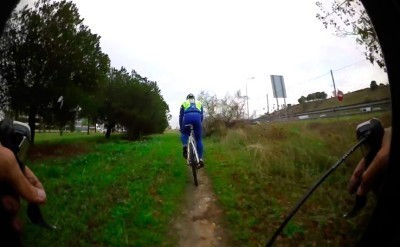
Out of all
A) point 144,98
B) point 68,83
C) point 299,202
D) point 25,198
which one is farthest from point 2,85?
point 299,202

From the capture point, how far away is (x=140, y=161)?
1.41m

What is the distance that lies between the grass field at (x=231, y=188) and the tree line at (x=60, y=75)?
4.2 inches

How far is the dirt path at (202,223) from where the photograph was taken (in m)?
1.28

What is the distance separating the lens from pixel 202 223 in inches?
53.7

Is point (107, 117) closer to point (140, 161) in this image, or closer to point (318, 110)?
point (140, 161)

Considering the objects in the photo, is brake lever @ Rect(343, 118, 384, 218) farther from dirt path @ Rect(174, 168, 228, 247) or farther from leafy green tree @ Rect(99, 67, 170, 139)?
leafy green tree @ Rect(99, 67, 170, 139)

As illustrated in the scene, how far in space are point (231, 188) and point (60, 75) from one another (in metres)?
0.86

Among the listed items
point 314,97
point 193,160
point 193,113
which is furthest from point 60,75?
point 193,160

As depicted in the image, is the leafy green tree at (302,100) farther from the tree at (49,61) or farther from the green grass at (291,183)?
the tree at (49,61)

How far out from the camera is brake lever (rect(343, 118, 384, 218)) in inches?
37.5

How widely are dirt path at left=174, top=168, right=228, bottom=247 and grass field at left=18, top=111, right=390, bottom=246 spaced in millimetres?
53

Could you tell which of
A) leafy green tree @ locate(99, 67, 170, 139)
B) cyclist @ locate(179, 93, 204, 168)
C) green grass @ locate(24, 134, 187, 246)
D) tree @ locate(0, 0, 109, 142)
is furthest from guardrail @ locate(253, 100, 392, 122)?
tree @ locate(0, 0, 109, 142)

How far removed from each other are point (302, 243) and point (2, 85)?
1.43 meters

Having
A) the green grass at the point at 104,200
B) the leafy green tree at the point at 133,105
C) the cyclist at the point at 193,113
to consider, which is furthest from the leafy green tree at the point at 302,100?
the green grass at the point at 104,200
